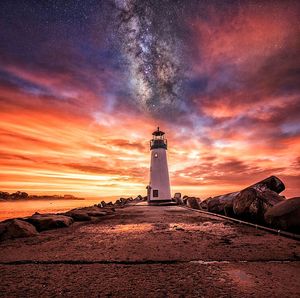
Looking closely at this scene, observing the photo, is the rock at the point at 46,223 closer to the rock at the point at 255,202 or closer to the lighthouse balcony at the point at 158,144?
the rock at the point at 255,202

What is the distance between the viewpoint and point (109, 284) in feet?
7.57

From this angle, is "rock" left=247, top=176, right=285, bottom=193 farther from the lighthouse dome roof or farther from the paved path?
the lighthouse dome roof

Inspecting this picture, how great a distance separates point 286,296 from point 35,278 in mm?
2388

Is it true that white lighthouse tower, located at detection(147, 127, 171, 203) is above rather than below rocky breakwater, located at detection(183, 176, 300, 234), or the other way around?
above

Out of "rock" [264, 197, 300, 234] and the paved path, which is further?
"rock" [264, 197, 300, 234]

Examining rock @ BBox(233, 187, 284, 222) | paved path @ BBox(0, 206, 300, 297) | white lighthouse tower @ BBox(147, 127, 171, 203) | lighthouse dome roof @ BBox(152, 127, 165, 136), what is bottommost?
paved path @ BBox(0, 206, 300, 297)

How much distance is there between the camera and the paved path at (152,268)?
7.06 ft

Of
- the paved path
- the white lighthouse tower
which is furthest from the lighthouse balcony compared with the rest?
the paved path

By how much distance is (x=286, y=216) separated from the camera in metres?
5.45

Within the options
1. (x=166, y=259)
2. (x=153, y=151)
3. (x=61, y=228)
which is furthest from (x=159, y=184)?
(x=166, y=259)

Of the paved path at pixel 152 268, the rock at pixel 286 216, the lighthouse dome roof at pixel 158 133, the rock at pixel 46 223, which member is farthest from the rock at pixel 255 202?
the lighthouse dome roof at pixel 158 133

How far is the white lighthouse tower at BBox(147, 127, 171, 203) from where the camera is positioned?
2284cm

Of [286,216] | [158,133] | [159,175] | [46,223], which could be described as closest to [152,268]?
[286,216]

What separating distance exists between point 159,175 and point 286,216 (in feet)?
58.5
